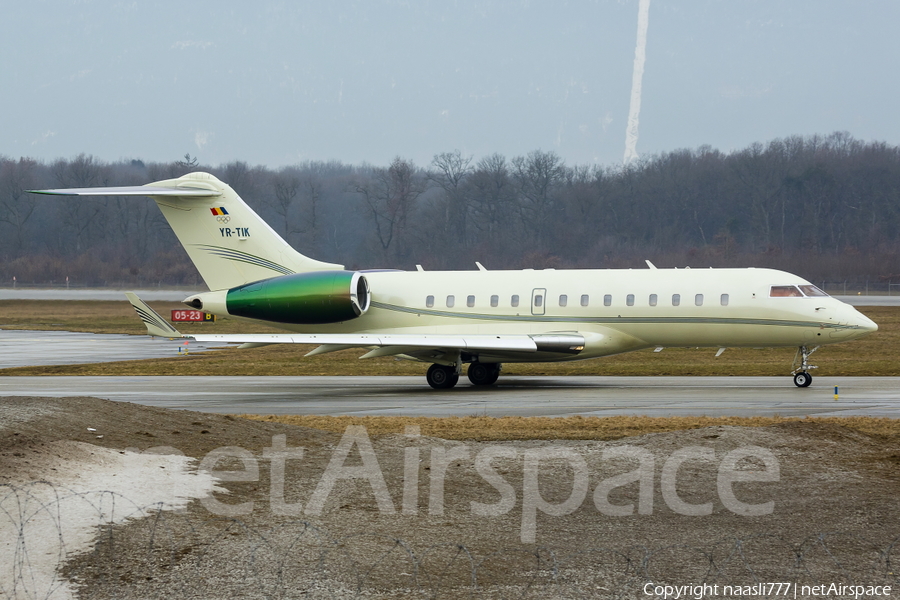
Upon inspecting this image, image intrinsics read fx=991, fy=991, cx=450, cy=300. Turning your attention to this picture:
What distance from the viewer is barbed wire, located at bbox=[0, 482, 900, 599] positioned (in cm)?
772

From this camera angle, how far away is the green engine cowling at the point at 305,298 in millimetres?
26609

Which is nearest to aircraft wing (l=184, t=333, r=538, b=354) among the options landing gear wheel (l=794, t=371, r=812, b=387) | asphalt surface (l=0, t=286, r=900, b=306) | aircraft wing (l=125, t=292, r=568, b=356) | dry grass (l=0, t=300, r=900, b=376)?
aircraft wing (l=125, t=292, r=568, b=356)

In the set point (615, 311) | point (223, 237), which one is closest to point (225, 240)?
point (223, 237)

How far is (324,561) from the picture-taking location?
330 inches

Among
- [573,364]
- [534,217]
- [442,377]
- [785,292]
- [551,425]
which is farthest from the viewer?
[534,217]

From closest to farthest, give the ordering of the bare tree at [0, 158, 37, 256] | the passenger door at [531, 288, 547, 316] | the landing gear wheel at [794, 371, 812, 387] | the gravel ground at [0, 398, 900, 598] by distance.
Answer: the gravel ground at [0, 398, 900, 598]
the landing gear wheel at [794, 371, 812, 387]
the passenger door at [531, 288, 547, 316]
the bare tree at [0, 158, 37, 256]

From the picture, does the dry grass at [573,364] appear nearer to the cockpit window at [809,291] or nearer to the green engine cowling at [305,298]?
the cockpit window at [809,291]

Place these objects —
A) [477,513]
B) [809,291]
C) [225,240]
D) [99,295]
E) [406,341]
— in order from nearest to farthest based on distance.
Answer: [477,513] < [406,341] < [809,291] < [225,240] < [99,295]

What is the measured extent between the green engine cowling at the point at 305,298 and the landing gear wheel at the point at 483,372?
3514 millimetres

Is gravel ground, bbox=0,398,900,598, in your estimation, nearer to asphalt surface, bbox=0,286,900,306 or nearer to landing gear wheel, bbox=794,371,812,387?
landing gear wheel, bbox=794,371,812,387

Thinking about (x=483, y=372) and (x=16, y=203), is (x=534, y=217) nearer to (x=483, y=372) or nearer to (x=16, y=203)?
(x=16, y=203)

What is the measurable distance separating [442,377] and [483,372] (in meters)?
1.43

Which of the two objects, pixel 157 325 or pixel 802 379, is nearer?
pixel 157 325

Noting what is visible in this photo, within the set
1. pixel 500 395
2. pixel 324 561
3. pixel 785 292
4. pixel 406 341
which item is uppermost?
pixel 785 292
